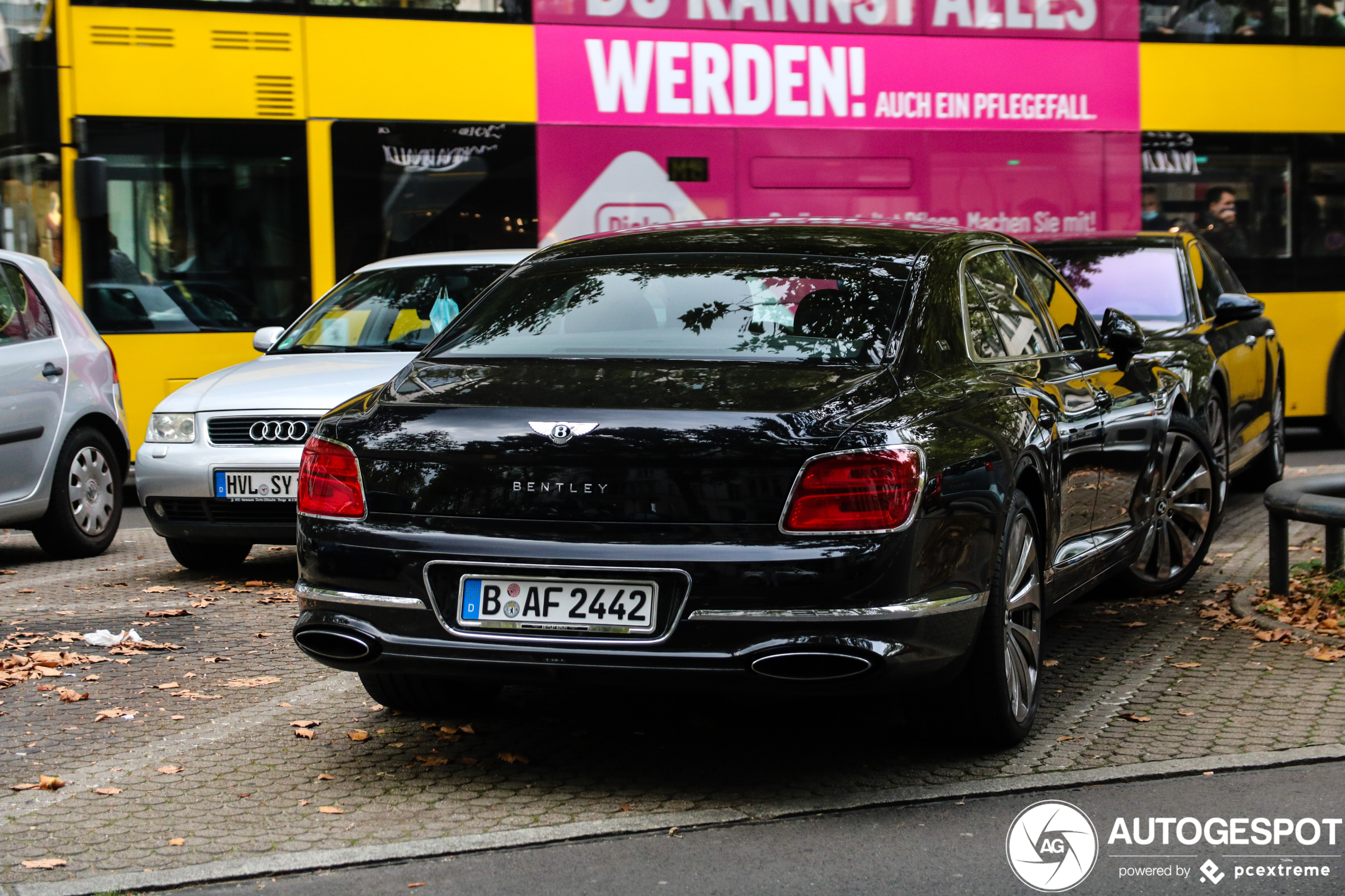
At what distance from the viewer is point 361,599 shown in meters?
4.46

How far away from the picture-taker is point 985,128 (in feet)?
44.2

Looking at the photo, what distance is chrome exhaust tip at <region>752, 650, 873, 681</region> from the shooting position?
13.6 feet

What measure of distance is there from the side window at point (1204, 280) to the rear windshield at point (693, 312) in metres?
5.44

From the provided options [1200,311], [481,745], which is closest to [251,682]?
[481,745]

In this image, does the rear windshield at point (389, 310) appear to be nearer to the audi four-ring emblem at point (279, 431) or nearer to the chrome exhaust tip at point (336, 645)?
the audi four-ring emblem at point (279, 431)

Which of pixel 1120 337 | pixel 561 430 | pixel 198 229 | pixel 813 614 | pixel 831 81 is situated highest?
pixel 831 81

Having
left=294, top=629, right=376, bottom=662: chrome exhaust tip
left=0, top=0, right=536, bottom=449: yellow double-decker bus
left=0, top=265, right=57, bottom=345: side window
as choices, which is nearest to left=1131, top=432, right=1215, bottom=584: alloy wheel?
left=294, top=629, right=376, bottom=662: chrome exhaust tip

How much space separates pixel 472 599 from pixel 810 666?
89 cm

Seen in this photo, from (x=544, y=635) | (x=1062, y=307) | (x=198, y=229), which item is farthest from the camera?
(x=198, y=229)

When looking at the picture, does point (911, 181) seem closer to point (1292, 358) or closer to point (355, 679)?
point (1292, 358)

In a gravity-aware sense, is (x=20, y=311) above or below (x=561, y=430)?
above

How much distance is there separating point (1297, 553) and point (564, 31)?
21.8ft

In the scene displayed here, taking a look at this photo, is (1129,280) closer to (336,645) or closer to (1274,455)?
(1274,455)

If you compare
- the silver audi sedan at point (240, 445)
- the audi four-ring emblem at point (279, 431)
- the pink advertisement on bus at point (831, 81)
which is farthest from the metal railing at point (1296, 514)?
A: the pink advertisement on bus at point (831, 81)
